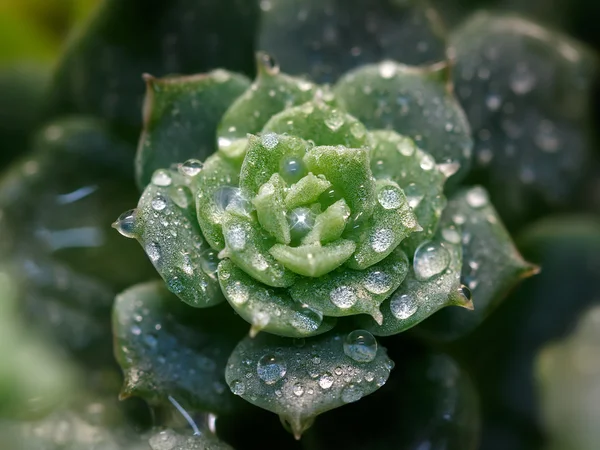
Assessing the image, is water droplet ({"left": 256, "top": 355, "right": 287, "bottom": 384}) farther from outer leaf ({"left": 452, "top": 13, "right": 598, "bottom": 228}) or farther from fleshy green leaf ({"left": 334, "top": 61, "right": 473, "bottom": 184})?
outer leaf ({"left": 452, "top": 13, "right": 598, "bottom": 228})

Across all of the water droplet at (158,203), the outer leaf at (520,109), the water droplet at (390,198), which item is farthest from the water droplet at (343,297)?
the outer leaf at (520,109)

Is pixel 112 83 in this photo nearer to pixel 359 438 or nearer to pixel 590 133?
pixel 359 438

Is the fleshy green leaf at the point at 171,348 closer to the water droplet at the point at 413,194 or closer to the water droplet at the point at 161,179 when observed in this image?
the water droplet at the point at 161,179

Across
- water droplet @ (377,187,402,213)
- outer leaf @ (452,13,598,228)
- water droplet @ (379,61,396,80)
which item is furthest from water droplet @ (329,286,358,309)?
outer leaf @ (452,13,598,228)

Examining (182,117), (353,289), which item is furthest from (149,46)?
(353,289)

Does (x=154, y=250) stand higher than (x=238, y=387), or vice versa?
(x=154, y=250)

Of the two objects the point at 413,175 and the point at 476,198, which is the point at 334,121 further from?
the point at 476,198
